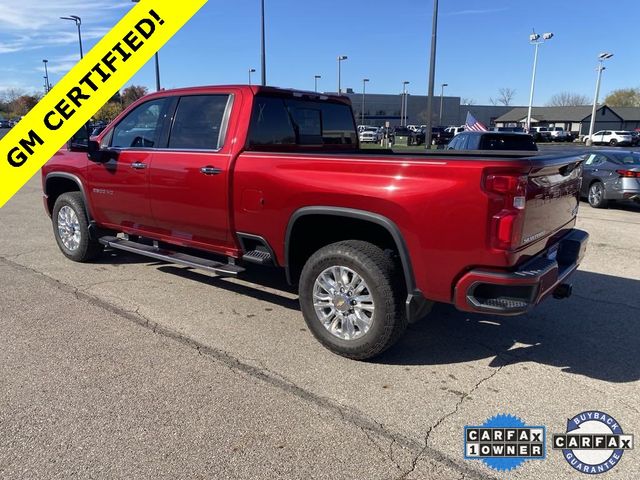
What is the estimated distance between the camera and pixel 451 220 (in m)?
3.15

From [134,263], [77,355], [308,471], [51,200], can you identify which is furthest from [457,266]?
[51,200]

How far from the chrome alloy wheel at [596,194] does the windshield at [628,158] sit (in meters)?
0.69

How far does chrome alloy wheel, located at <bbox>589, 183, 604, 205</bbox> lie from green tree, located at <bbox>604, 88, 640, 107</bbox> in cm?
11668

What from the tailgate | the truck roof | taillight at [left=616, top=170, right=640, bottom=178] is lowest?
taillight at [left=616, top=170, right=640, bottom=178]

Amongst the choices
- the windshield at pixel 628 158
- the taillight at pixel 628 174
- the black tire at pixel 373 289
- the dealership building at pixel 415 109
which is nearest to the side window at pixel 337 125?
the black tire at pixel 373 289

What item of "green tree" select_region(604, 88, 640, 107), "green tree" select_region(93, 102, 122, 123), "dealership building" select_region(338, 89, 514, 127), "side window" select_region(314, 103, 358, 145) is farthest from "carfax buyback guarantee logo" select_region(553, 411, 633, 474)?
"green tree" select_region(604, 88, 640, 107)

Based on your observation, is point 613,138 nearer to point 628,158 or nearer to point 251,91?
point 628,158

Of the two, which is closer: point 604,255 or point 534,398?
point 534,398

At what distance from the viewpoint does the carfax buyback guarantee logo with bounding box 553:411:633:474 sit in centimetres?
271

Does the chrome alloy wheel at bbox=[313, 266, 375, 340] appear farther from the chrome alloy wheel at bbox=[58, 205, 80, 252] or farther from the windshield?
the windshield

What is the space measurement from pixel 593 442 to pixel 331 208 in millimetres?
2148

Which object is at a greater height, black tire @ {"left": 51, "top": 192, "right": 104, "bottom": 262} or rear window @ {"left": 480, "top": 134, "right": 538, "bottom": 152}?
rear window @ {"left": 480, "top": 134, "right": 538, "bottom": 152}

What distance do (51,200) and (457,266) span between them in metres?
5.64

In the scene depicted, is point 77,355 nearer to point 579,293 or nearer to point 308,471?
point 308,471
